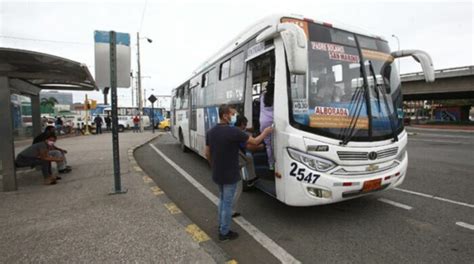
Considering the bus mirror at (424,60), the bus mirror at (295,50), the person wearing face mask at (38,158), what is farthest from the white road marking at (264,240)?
the person wearing face mask at (38,158)

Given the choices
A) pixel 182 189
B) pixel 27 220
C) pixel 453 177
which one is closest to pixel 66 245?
pixel 27 220

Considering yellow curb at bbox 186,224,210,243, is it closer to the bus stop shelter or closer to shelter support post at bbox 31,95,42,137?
the bus stop shelter

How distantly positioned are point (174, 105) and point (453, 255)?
40.3 ft

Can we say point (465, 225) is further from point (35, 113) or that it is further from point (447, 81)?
point (447, 81)

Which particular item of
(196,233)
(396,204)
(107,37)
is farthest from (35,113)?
(396,204)

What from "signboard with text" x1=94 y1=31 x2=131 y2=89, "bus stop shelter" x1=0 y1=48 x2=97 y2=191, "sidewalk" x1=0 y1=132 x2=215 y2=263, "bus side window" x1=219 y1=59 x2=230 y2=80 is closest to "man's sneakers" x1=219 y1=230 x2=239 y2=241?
"sidewalk" x1=0 y1=132 x2=215 y2=263

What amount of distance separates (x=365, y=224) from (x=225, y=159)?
235 centimetres

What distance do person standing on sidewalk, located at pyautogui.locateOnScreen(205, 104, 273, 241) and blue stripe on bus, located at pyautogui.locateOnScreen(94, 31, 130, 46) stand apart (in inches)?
127

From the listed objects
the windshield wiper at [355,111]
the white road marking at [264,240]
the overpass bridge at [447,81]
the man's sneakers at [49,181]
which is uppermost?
the overpass bridge at [447,81]

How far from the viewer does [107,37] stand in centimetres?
551

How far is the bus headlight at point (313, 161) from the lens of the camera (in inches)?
146

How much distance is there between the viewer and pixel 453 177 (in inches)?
266

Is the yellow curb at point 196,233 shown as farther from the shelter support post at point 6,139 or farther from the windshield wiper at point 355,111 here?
the shelter support post at point 6,139

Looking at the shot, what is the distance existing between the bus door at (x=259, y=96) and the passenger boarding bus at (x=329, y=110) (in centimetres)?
2
